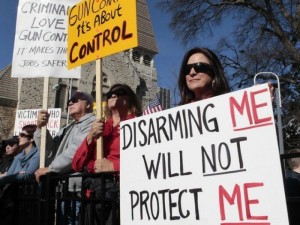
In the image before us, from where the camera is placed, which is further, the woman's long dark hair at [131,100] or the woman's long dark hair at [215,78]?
the woman's long dark hair at [131,100]

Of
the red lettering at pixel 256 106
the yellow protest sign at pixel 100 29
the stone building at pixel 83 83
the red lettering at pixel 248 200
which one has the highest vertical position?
the stone building at pixel 83 83

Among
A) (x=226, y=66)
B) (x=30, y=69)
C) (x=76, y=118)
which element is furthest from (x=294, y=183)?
(x=226, y=66)

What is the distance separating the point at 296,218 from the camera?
6.76 feet

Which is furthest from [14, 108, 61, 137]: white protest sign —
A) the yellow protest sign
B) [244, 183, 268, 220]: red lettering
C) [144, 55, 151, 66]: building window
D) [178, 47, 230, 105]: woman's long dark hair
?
[144, 55, 151, 66]: building window

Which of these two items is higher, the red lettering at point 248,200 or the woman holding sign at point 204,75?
the woman holding sign at point 204,75

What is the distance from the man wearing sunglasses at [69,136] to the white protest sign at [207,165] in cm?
105

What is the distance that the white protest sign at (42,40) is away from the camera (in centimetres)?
413

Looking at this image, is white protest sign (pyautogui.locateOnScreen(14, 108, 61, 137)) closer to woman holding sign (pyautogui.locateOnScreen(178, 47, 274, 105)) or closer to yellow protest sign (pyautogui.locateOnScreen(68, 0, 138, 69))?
yellow protest sign (pyautogui.locateOnScreen(68, 0, 138, 69))

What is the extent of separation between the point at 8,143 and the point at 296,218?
14.9 feet

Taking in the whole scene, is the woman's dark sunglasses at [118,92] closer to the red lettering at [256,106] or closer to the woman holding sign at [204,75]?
the woman holding sign at [204,75]

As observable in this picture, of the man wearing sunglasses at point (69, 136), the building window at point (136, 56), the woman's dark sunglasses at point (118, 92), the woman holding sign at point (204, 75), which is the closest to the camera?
the woman holding sign at point (204, 75)

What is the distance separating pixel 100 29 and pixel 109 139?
959 millimetres

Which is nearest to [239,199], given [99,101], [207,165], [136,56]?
[207,165]

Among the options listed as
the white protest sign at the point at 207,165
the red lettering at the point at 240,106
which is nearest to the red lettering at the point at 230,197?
the white protest sign at the point at 207,165
